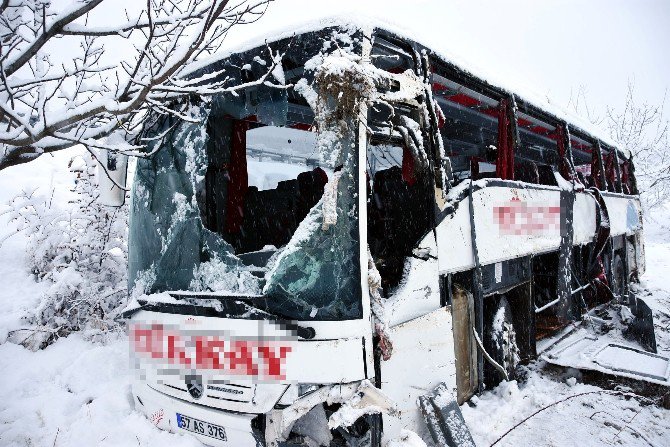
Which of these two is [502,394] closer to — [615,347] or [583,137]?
[615,347]

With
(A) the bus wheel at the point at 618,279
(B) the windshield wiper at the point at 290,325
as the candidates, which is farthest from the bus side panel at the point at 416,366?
(A) the bus wheel at the point at 618,279

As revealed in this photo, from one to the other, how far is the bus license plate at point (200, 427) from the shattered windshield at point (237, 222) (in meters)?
0.81

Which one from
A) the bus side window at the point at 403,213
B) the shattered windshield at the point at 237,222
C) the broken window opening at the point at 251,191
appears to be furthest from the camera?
the broken window opening at the point at 251,191

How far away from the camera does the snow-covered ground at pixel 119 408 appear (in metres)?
3.28

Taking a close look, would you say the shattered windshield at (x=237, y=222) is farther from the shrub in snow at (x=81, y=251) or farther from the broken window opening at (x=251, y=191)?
the shrub in snow at (x=81, y=251)

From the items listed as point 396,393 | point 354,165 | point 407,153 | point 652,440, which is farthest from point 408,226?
point 652,440

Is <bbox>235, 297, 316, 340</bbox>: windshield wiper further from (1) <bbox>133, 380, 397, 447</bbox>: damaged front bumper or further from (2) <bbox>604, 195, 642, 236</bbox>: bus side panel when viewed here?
(2) <bbox>604, 195, 642, 236</bbox>: bus side panel

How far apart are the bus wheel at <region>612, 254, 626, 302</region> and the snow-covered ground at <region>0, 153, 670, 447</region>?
2.29 meters

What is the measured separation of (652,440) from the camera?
3.53 meters

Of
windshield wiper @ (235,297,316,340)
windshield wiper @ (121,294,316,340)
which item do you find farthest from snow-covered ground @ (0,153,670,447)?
windshield wiper @ (235,297,316,340)

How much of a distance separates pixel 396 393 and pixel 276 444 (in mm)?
763

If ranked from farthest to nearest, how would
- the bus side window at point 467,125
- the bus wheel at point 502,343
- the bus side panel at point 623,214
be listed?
the bus side panel at point 623,214
the bus wheel at point 502,343
the bus side window at point 467,125

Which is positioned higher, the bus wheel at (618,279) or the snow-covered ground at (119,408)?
the bus wheel at (618,279)

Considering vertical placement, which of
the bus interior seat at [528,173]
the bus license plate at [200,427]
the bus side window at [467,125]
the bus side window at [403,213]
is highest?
the bus side window at [467,125]
